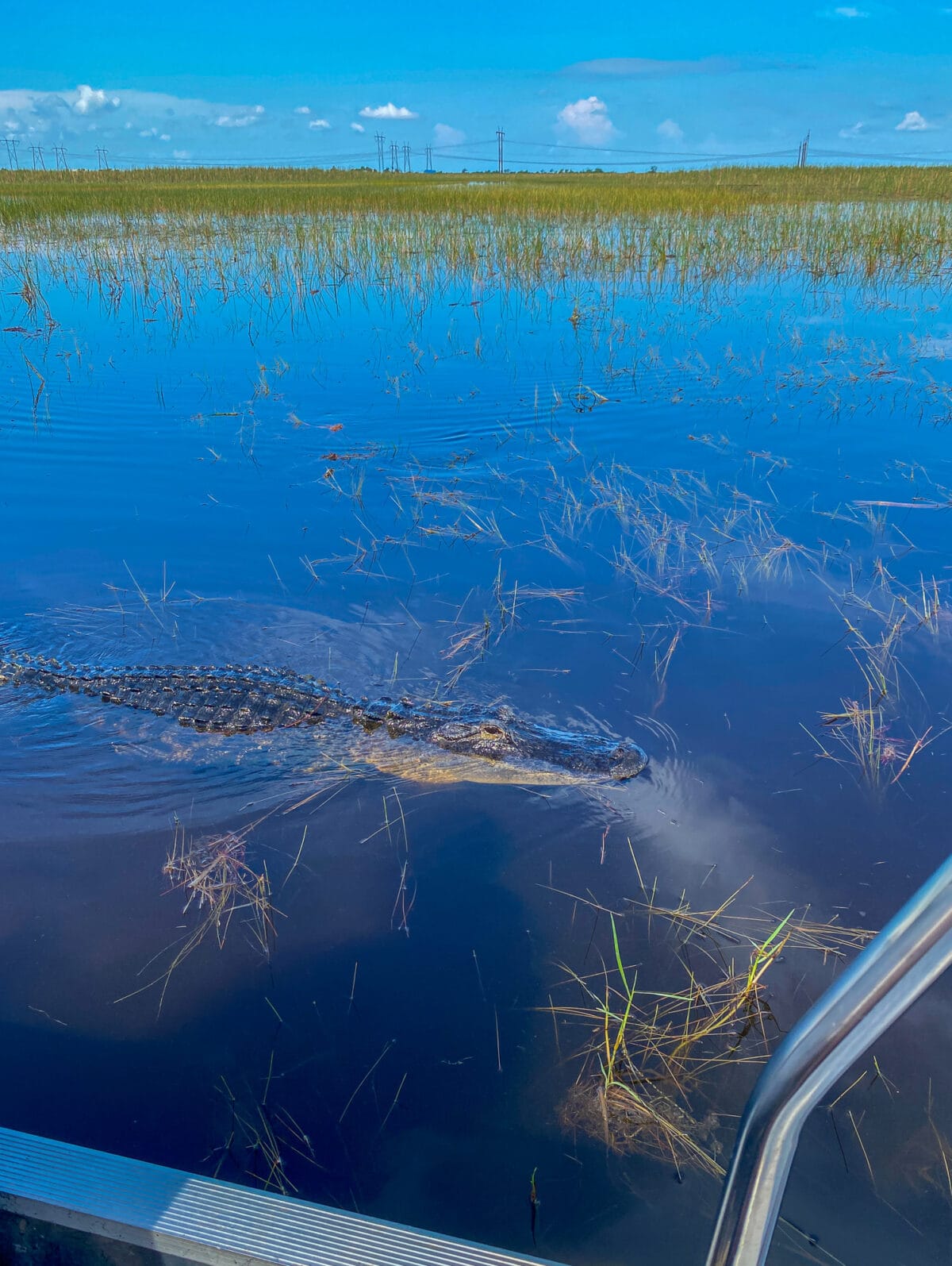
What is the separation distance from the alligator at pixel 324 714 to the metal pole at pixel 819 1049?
214 cm

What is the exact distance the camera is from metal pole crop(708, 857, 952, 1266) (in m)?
0.68

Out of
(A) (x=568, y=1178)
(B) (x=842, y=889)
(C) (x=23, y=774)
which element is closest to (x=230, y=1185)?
(A) (x=568, y=1178)

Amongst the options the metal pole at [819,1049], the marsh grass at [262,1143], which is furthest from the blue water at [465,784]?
the metal pole at [819,1049]

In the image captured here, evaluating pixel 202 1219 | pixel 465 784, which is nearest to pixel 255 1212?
pixel 202 1219

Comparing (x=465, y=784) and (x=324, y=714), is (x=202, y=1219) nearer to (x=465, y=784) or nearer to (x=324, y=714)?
(x=465, y=784)

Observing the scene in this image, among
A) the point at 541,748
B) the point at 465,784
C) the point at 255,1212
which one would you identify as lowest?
the point at 465,784

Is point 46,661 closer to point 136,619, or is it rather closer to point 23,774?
point 136,619

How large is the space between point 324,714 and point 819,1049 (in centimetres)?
286

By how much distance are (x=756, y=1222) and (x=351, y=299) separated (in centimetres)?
1095

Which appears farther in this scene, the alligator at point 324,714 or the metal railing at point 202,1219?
the alligator at point 324,714

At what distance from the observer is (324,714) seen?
3.47m

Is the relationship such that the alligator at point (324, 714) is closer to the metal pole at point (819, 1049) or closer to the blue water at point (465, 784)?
the blue water at point (465, 784)

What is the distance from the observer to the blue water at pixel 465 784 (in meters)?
1.91

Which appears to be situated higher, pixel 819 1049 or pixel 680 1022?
pixel 819 1049
